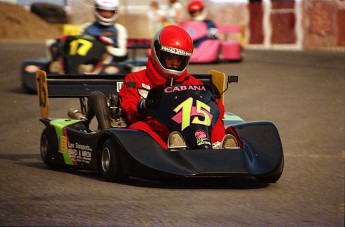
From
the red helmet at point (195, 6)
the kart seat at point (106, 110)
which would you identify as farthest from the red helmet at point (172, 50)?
the red helmet at point (195, 6)

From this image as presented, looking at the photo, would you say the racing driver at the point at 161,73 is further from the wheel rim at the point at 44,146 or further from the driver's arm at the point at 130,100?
the wheel rim at the point at 44,146

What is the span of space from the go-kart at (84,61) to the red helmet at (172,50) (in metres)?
7.31

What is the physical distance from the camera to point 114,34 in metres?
16.9

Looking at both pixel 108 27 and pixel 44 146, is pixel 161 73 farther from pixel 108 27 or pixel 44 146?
pixel 108 27

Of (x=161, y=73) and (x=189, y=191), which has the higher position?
(x=161, y=73)

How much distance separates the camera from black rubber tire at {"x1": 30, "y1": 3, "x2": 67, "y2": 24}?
45.3 metres

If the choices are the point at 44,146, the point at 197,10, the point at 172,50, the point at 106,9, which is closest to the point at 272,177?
the point at 172,50

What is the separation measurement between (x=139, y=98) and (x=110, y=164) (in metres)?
0.79

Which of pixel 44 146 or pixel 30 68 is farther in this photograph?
pixel 30 68

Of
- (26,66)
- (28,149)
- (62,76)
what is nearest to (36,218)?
(62,76)

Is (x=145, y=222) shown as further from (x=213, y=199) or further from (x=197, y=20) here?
(x=197, y=20)

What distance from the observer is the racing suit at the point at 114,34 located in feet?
54.2

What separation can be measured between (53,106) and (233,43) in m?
9.24

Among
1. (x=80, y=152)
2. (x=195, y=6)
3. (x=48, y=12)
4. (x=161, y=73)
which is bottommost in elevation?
(x=80, y=152)
